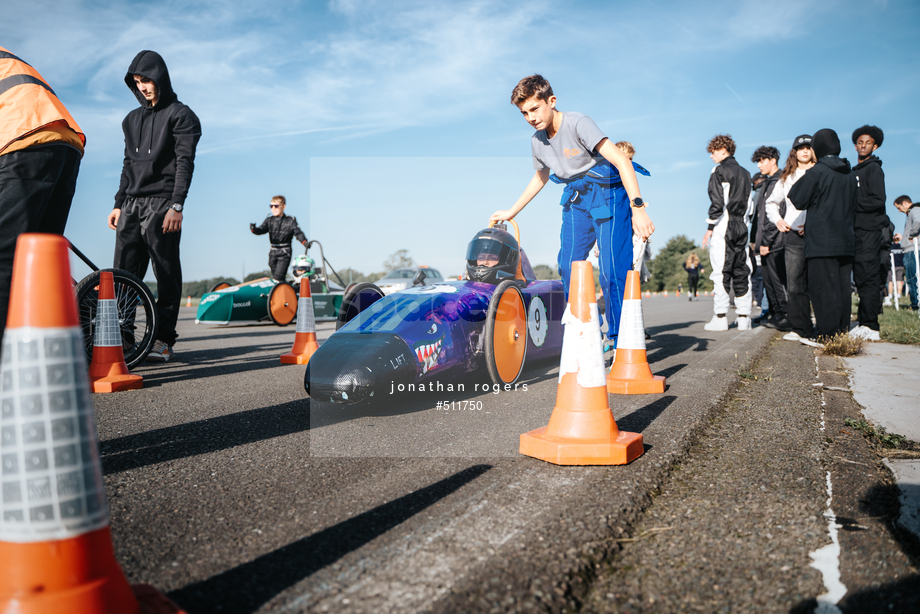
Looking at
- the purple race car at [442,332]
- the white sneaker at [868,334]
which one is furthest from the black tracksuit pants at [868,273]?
the purple race car at [442,332]

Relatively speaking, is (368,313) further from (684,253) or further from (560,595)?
(684,253)

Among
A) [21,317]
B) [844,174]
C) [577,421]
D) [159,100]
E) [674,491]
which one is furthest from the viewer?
[844,174]

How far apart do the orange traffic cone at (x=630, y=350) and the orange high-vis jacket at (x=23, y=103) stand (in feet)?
11.4

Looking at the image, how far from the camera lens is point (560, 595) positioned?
4.15 feet

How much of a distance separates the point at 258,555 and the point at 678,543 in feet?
3.68

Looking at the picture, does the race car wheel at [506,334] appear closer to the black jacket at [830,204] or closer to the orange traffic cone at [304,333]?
the orange traffic cone at [304,333]

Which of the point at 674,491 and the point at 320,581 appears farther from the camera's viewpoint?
the point at 674,491

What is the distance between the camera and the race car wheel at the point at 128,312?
4.57 m

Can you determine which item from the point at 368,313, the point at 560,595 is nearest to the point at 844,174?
the point at 368,313

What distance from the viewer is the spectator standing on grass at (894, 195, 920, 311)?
10898mm

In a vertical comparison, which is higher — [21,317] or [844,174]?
[844,174]

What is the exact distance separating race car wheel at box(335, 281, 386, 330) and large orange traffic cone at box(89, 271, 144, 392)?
1542 mm

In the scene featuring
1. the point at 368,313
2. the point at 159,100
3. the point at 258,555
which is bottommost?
the point at 258,555

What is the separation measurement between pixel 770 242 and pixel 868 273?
2552mm
